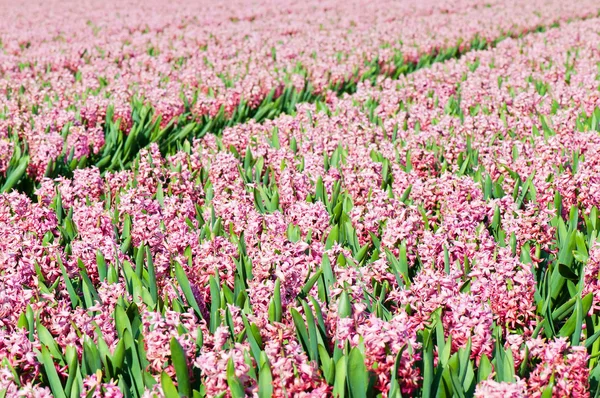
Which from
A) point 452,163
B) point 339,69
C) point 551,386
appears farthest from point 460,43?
point 551,386

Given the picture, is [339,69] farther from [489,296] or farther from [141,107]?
[489,296]

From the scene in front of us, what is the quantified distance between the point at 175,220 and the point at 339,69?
5886 mm

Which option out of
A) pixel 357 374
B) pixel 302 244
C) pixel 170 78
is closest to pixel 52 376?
pixel 357 374

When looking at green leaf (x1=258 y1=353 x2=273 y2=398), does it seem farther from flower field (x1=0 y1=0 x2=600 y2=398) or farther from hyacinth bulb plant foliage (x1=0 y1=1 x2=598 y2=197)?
hyacinth bulb plant foliage (x1=0 y1=1 x2=598 y2=197)

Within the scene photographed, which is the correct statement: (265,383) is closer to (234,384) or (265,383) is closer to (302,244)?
(234,384)

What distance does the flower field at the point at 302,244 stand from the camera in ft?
7.43

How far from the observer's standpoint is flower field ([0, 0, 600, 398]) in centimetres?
227

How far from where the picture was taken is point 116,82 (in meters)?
8.04

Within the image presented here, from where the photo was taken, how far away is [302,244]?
300 cm

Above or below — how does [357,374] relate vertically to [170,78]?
below

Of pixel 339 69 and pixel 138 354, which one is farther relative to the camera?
pixel 339 69

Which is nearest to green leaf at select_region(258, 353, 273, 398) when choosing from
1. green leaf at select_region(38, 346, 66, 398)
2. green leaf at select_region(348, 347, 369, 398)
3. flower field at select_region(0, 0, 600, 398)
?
flower field at select_region(0, 0, 600, 398)

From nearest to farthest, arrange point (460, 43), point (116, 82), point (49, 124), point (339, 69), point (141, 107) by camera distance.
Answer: point (49, 124)
point (141, 107)
point (116, 82)
point (339, 69)
point (460, 43)

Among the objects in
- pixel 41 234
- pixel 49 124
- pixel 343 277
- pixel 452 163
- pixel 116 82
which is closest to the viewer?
pixel 343 277
